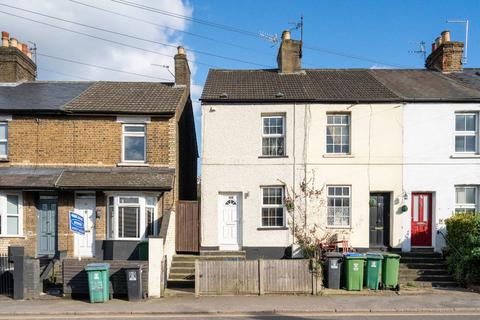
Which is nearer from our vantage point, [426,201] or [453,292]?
[453,292]

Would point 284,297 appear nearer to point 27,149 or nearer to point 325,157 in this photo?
point 325,157

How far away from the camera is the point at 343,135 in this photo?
1598 centimetres

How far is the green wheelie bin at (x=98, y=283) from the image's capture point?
11312 millimetres

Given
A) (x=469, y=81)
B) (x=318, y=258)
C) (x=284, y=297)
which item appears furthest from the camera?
(x=469, y=81)

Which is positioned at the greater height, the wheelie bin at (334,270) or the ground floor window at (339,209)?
the ground floor window at (339,209)

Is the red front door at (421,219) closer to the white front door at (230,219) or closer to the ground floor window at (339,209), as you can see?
the ground floor window at (339,209)

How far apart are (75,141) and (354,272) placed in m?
11.1

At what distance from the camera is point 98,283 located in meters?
11.4

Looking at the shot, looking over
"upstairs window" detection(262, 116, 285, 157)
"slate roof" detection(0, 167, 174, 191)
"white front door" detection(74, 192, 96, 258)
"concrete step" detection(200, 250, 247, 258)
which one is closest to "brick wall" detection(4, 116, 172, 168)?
"slate roof" detection(0, 167, 174, 191)

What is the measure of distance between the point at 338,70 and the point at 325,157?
5.75 m

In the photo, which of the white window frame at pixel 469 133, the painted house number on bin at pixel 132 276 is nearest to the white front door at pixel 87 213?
the painted house number on bin at pixel 132 276

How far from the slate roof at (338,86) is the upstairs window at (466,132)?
0.72m

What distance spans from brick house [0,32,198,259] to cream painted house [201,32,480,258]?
1870mm

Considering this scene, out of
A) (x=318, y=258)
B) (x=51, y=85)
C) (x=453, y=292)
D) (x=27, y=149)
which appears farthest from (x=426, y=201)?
(x=51, y=85)
